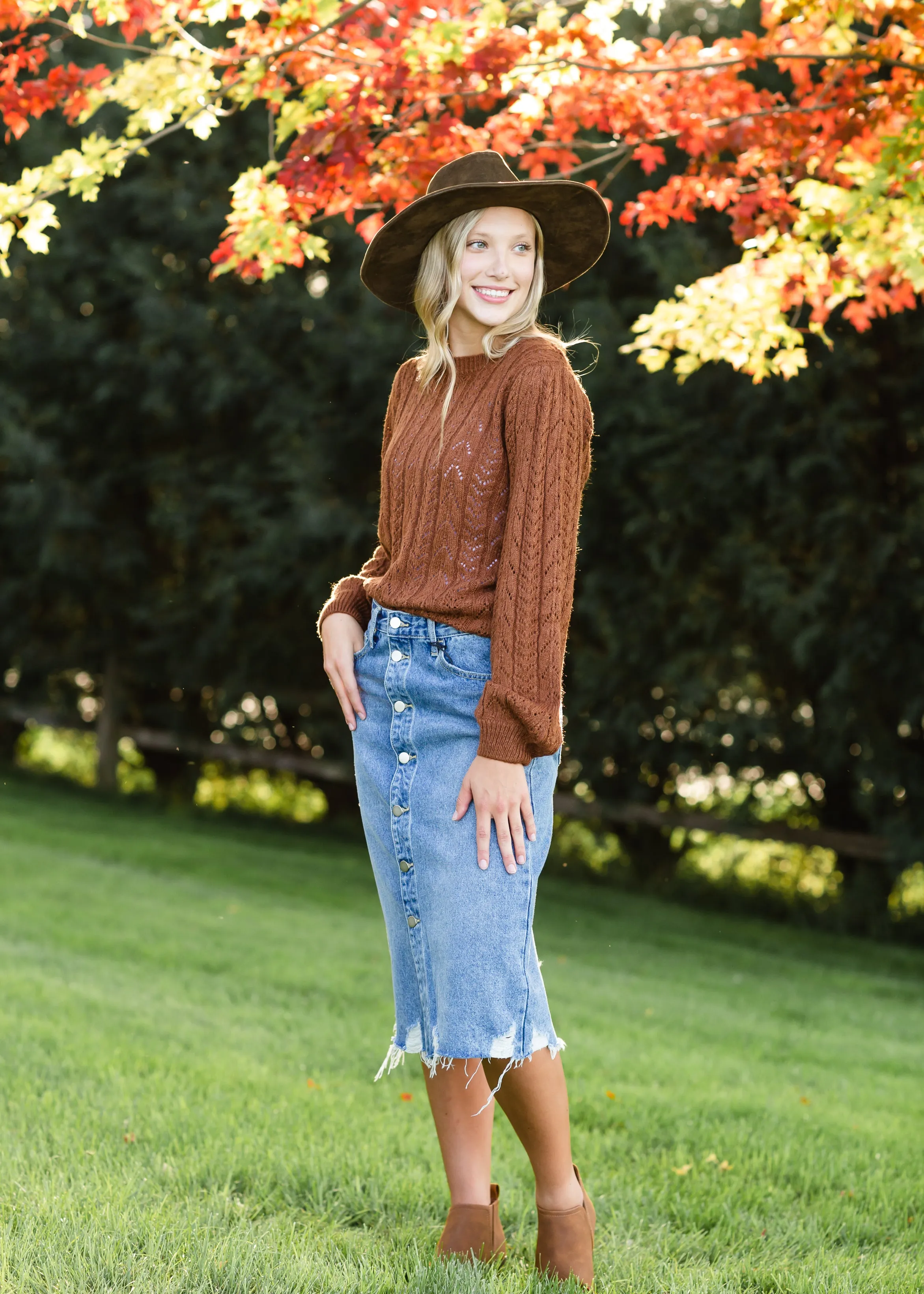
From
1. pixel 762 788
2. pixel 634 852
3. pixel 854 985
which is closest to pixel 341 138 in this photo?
pixel 854 985

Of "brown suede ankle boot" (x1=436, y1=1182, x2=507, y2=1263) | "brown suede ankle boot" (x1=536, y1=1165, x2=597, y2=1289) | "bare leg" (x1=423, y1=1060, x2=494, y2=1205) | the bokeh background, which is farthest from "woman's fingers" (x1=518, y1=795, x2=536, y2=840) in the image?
the bokeh background


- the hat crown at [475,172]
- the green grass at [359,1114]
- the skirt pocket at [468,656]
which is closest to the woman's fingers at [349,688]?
the skirt pocket at [468,656]

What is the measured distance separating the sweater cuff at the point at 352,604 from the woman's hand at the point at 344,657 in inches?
0.5

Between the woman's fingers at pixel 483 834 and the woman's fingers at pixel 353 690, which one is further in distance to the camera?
the woman's fingers at pixel 353 690

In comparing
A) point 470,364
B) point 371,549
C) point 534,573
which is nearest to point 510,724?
point 534,573

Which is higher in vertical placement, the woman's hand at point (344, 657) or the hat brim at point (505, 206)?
the hat brim at point (505, 206)

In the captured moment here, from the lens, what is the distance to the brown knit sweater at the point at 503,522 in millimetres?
2186

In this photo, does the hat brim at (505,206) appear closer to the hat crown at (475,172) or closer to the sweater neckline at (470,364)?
the hat crown at (475,172)

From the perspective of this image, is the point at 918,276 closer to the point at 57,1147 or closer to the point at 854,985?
the point at 57,1147

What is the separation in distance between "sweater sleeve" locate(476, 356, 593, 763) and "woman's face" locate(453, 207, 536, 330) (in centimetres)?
18

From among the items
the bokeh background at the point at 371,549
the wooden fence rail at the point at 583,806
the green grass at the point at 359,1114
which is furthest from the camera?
the wooden fence rail at the point at 583,806

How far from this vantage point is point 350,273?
9672 millimetres

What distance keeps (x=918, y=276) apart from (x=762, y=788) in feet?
18.3

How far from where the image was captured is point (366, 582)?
2.56 metres
